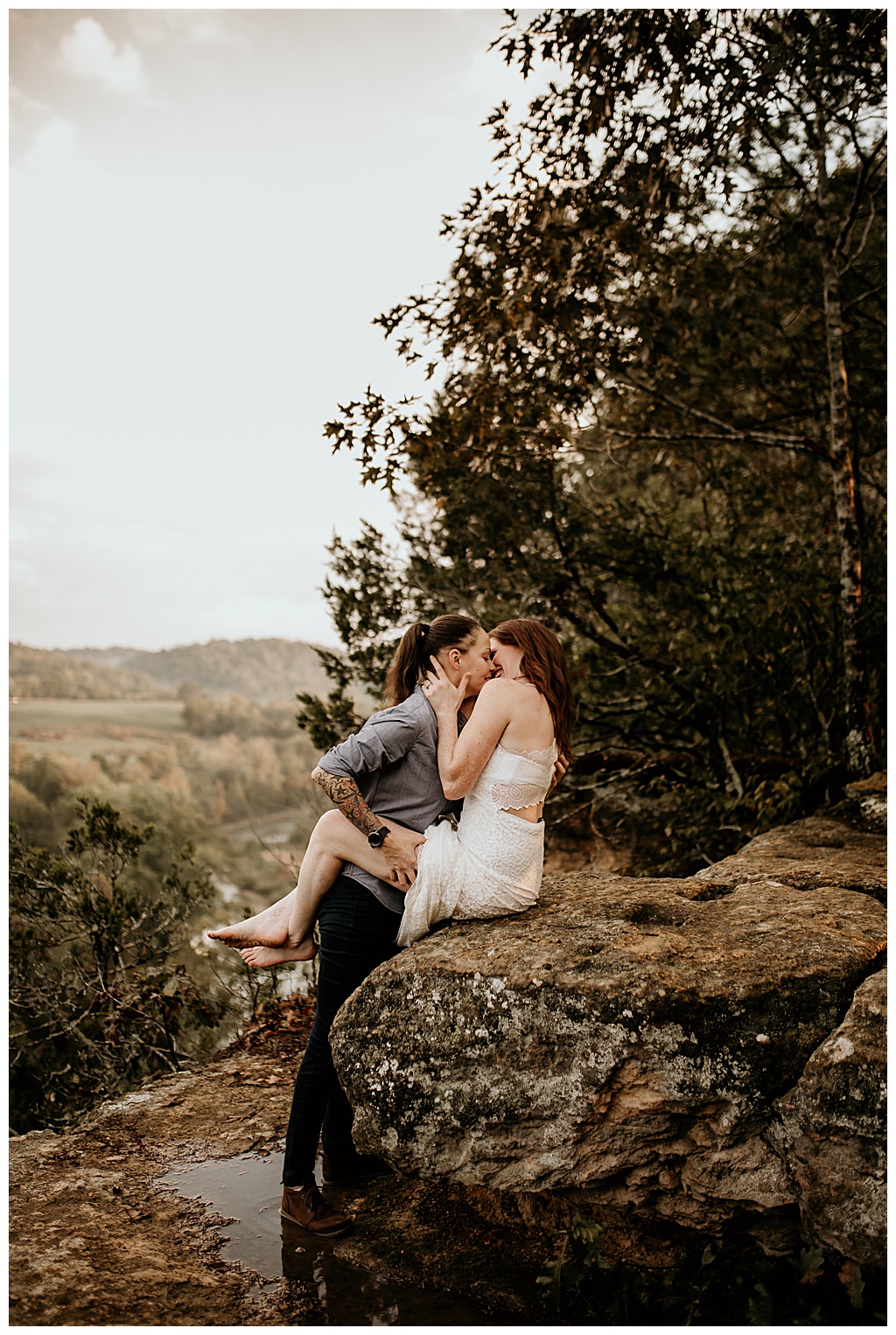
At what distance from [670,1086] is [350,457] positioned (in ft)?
12.4

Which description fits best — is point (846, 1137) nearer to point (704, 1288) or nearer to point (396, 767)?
point (704, 1288)

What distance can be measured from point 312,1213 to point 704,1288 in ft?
4.56

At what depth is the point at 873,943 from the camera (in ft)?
9.75

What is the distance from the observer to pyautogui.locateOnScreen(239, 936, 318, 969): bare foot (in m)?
3.67

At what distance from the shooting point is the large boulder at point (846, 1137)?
2.45 m

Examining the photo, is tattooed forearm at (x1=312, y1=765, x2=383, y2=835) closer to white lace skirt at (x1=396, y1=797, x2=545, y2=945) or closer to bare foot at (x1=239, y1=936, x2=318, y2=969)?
white lace skirt at (x1=396, y1=797, x2=545, y2=945)

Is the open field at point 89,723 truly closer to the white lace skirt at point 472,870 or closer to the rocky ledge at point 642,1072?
the white lace skirt at point 472,870

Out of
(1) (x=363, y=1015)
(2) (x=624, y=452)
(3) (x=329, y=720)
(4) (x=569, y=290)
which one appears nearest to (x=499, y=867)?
(1) (x=363, y=1015)

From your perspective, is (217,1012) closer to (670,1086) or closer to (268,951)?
(268,951)

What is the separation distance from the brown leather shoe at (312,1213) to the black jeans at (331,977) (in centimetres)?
4

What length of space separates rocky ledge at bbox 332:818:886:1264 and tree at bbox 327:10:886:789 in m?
2.89

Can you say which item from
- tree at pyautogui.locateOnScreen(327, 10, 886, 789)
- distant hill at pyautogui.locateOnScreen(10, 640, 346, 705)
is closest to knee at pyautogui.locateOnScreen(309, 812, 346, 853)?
tree at pyautogui.locateOnScreen(327, 10, 886, 789)

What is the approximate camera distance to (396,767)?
3475mm

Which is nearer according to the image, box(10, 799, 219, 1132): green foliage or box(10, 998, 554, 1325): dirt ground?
box(10, 998, 554, 1325): dirt ground
